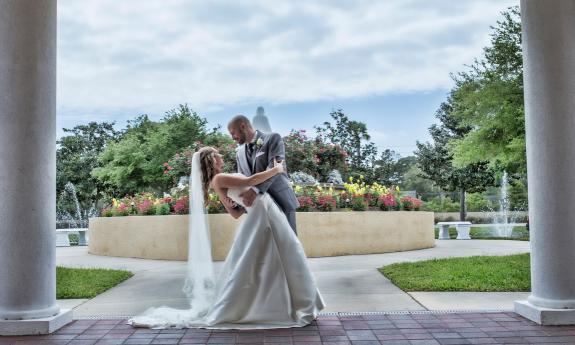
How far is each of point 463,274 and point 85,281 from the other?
5247mm

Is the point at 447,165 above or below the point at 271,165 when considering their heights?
above

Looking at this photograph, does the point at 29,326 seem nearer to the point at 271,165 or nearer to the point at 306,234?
the point at 271,165

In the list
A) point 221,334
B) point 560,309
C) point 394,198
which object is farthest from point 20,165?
point 394,198

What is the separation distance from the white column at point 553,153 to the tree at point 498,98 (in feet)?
34.0

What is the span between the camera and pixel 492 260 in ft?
30.1

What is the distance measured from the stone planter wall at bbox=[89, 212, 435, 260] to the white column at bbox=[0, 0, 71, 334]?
19.0 feet

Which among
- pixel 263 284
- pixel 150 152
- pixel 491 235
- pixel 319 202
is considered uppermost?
pixel 150 152

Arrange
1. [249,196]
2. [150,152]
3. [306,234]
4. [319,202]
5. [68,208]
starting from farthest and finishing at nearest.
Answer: [68,208]
[150,152]
[319,202]
[306,234]
[249,196]

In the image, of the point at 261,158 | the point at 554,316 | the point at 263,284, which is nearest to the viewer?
the point at 554,316

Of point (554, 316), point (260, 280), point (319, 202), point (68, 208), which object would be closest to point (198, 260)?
point (260, 280)

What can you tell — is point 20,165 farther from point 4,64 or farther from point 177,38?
point 177,38

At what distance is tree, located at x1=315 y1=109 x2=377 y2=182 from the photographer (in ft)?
99.3

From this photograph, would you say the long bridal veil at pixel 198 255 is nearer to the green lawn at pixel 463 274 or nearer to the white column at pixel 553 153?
the green lawn at pixel 463 274

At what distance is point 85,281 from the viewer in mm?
7562
